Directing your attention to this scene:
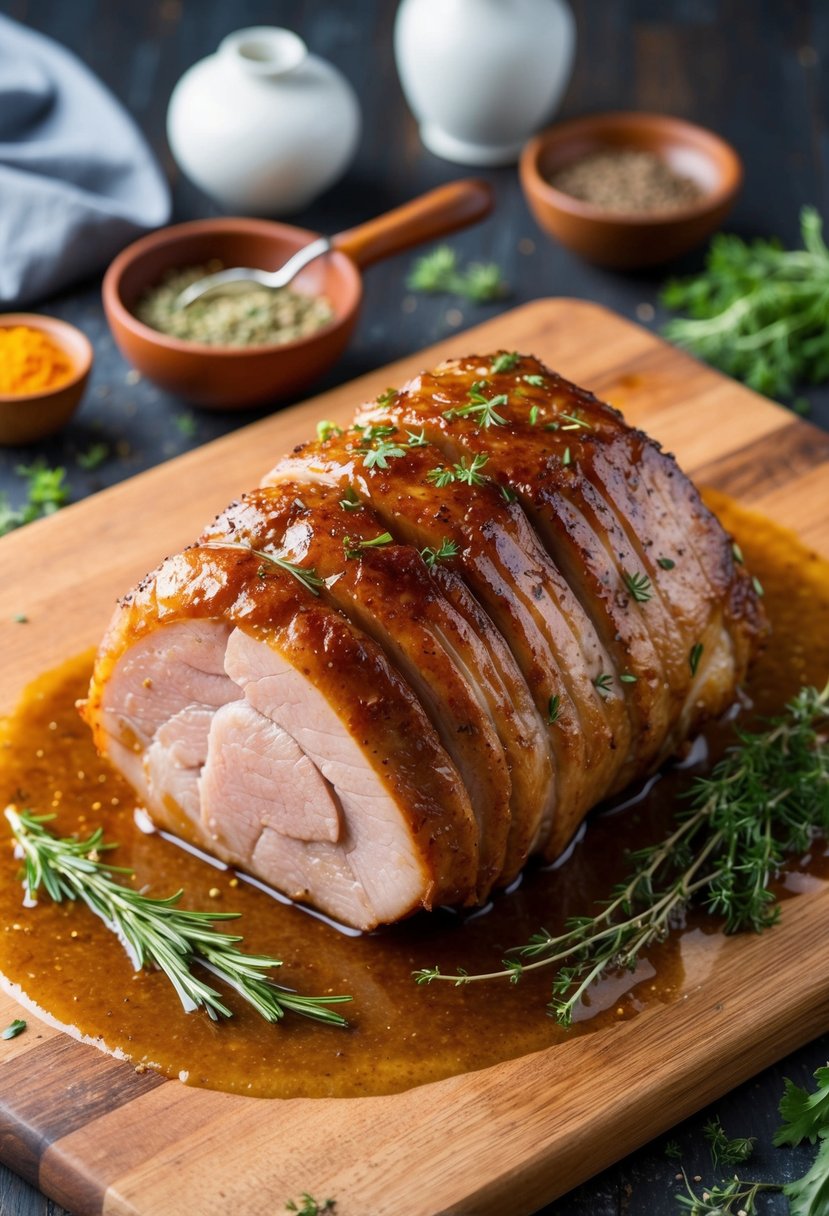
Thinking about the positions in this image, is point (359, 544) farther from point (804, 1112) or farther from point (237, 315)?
point (237, 315)

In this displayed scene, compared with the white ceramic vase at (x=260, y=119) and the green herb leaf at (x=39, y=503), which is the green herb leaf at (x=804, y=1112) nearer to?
the green herb leaf at (x=39, y=503)

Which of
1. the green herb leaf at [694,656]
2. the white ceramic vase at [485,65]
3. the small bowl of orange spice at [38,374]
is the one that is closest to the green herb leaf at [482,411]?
the green herb leaf at [694,656]

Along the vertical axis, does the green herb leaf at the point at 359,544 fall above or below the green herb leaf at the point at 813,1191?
above

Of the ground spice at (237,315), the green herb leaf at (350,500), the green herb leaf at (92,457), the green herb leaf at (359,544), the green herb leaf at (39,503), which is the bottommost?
the green herb leaf at (92,457)

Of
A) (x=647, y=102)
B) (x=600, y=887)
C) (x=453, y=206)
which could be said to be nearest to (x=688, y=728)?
(x=600, y=887)

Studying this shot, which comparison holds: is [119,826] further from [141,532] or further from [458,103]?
[458,103]
